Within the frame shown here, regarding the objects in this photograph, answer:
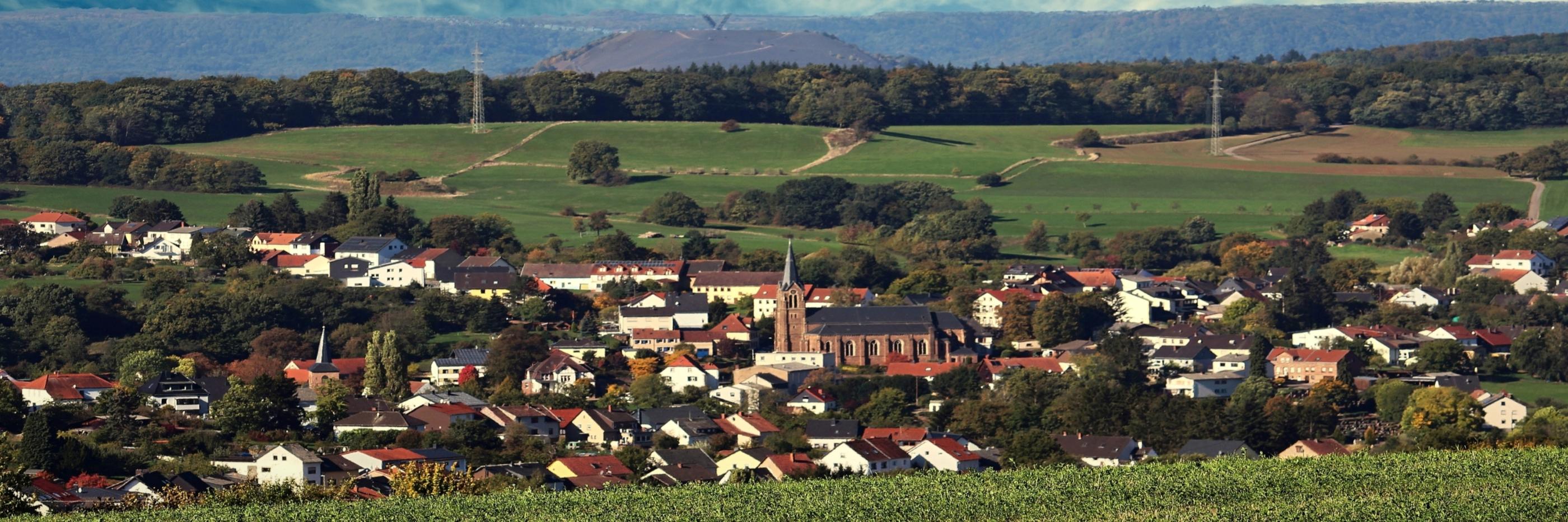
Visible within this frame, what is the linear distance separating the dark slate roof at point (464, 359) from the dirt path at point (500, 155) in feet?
126

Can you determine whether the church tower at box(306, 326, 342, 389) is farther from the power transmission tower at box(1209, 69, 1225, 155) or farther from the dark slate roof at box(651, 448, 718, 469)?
the power transmission tower at box(1209, 69, 1225, 155)

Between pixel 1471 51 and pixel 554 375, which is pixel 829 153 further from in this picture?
pixel 1471 51

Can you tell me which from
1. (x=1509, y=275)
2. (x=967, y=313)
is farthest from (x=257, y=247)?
(x=1509, y=275)

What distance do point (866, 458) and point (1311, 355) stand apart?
20.4 m

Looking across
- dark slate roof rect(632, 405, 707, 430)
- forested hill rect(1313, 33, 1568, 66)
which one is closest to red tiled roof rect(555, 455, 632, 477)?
dark slate roof rect(632, 405, 707, 430)

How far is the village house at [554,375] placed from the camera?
63594 millimetres

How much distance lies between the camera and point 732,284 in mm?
78875

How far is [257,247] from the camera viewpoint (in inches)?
3307

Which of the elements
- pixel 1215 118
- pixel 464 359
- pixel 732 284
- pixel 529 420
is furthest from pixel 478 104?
pixel 529 420

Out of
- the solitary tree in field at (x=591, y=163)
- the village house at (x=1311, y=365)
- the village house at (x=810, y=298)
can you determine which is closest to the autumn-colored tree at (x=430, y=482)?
the village house at (x=1311, y=365)

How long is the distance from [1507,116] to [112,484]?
92.8 m

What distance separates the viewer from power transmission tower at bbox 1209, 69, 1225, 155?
118438 millimetres

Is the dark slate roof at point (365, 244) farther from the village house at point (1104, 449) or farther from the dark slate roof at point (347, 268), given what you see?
the village house at point (1104, 449)

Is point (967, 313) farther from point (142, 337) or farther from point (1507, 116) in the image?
point (1507, 116)
